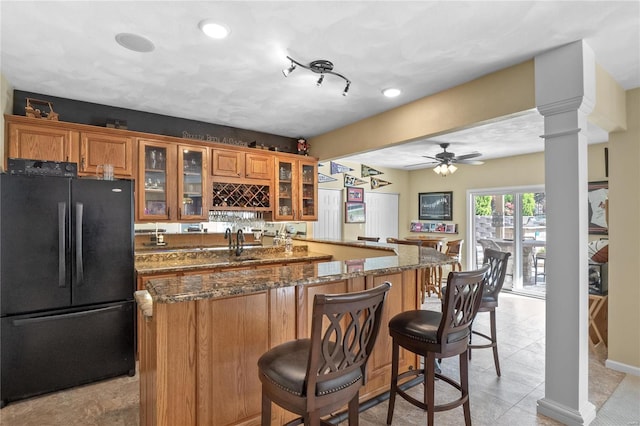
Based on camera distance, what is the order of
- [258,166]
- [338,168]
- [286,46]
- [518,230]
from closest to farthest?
[286,46]
[258,166]
[518,230]
[338,168]

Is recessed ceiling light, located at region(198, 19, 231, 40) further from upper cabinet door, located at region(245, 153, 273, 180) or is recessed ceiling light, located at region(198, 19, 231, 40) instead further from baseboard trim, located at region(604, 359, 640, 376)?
baseboard trim, located at region(604, 359, 640, 376)

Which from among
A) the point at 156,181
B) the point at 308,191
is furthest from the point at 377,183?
the point at 156,181

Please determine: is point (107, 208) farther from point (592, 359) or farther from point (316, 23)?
point (592, 359)

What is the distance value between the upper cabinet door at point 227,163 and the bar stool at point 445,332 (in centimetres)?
296

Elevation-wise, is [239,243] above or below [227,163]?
below

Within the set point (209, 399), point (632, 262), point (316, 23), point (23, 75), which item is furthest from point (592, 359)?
point (23, 75)

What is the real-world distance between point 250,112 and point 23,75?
6.62 ft

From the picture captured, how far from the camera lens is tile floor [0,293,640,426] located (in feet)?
7.36

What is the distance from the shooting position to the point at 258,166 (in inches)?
177

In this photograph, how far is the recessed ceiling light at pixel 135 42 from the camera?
2227mm

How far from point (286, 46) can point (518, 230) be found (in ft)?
18.7

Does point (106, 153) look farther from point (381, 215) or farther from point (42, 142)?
point (381, 215)

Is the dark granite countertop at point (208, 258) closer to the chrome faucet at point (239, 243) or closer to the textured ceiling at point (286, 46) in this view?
the chrome faucet at point (239, 243)

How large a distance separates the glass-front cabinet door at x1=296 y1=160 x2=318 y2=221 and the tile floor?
107 inches
